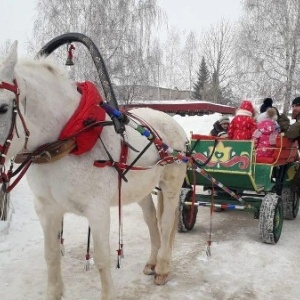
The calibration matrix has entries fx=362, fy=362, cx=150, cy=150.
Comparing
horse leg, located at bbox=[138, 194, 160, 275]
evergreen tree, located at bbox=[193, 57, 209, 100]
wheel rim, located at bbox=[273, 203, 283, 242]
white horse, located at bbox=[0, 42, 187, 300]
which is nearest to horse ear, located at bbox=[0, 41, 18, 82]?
white horse, located at bbox=[0, 42, 187, 300]

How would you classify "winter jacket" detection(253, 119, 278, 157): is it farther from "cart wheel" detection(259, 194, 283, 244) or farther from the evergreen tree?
the evergreen tree

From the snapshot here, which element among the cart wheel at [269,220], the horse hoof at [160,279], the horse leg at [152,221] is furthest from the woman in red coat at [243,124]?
the horse hoof at [160,279]

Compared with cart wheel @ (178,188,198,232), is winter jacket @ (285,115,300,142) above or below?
above

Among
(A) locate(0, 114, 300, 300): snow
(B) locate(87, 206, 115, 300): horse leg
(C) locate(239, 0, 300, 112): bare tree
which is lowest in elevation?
(A) locate(0, 114, 300, 300): snow

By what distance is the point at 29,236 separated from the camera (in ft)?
15.0

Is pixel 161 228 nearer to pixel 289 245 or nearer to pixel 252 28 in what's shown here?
pixel 289 245

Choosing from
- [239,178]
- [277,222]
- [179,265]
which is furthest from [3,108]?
[277,222]

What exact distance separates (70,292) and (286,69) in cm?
1865

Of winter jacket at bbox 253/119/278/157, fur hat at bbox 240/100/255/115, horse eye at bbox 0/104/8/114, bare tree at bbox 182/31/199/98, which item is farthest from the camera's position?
bare tree at bbox 182/31/199/98

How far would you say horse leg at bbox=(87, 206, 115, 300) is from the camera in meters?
2.51

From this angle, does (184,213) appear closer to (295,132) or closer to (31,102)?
(295,132)

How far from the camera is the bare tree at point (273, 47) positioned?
61.6 ft

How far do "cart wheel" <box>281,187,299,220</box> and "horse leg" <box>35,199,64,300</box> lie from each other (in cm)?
396

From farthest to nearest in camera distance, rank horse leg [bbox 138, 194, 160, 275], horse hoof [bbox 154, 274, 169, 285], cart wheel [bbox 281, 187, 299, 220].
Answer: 1. cart wheel [bbox 281, 187, 299, 220]
2. horse leg [bbox 138, 194, 160, 275]
3. horse hoof [bbox 154, 274, 169, 285]
